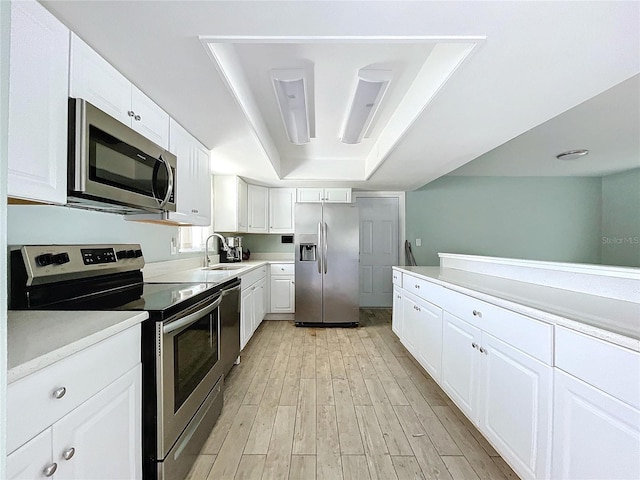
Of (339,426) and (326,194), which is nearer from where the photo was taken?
(339,426)

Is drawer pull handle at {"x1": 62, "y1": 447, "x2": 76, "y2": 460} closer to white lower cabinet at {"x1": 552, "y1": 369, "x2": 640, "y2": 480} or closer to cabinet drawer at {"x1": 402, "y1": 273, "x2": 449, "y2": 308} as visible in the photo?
white lower cabinet at {"x1": 552, "y1": 369, "x2": 640, "y2": 480}

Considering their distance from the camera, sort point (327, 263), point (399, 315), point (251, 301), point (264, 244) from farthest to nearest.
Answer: point (264, 244) → point (327, 263) → point (251, 301) → point (399, 315)

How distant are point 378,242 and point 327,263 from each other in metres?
1.40

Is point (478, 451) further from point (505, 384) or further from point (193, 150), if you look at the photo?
point (193, 150)

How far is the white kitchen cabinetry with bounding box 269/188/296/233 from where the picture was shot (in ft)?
16.4

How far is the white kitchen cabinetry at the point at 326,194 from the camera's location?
493 centimetres

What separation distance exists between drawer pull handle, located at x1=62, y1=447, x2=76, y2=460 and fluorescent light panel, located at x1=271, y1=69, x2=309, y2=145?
79.7 inches

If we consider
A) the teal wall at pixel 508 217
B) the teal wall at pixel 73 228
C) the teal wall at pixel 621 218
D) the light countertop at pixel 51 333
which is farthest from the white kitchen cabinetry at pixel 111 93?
the teal wall at pixel 621 218

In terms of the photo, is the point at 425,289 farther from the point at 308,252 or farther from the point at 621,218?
the point at 621,218

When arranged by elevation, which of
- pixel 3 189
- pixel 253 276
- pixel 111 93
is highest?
pixel 111 93

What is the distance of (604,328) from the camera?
3.29ft

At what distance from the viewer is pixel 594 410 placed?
1016 millimetres

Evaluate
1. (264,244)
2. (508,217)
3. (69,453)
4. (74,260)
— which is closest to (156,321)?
(69,453)

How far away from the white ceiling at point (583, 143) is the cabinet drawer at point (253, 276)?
3.35 m
